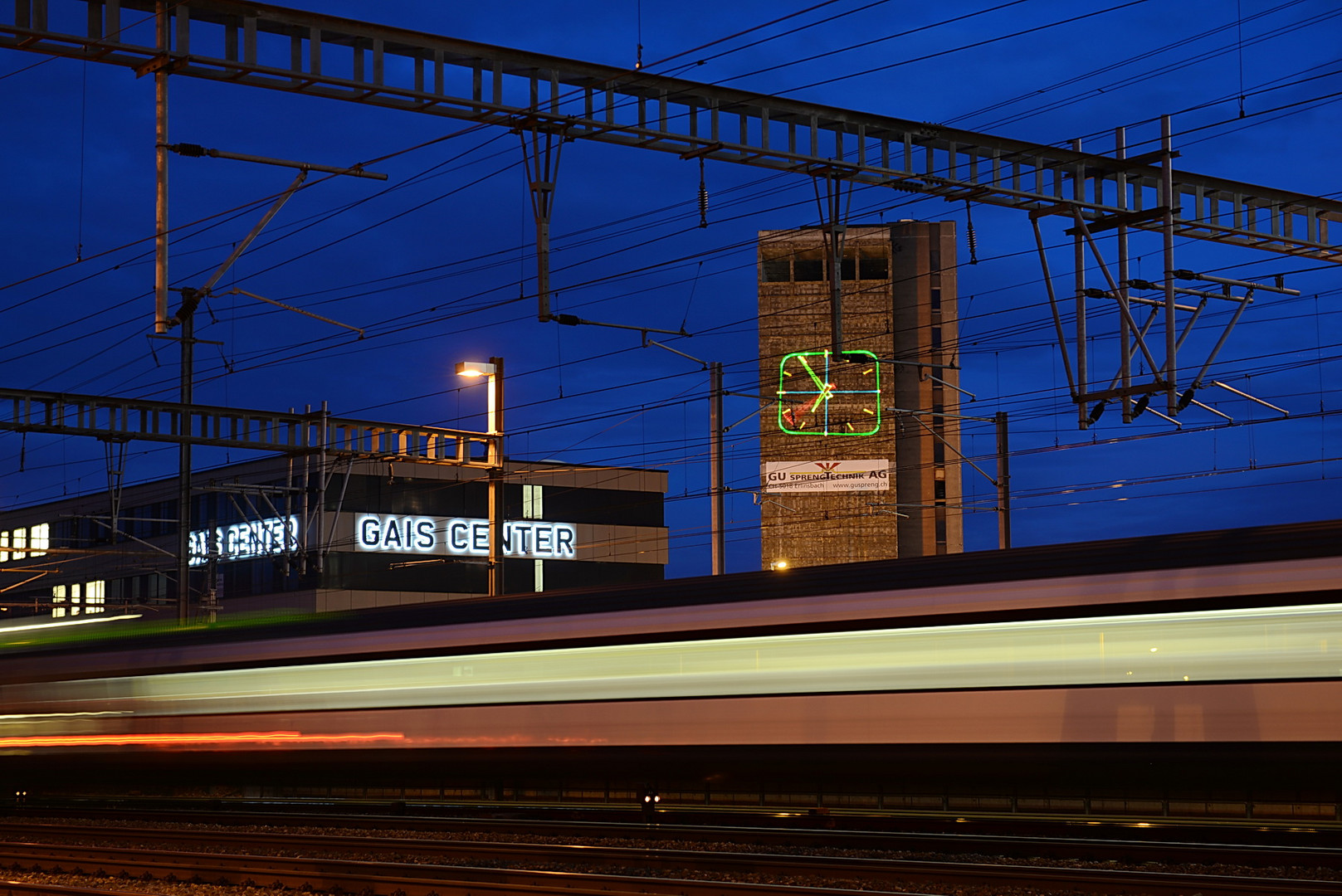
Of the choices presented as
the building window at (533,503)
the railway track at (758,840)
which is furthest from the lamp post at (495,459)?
the building window at (533,503)

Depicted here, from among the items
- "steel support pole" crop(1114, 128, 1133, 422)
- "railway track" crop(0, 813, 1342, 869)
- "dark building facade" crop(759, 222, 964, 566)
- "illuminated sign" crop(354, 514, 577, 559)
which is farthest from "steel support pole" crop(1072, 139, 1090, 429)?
"illuminated sign" crop(354, 514, 577, 559)

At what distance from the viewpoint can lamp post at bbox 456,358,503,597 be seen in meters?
28.4

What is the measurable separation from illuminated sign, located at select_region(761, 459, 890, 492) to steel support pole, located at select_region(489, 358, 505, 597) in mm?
26144

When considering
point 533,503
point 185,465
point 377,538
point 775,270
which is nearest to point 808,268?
point 775,270

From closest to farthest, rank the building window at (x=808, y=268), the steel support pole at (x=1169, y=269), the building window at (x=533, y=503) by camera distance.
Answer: the steel support pole at (x=1169, y=269) → the building window at (x=808, y=268) → the building window at (x=533, y=503)

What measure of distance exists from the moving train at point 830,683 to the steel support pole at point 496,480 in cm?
853

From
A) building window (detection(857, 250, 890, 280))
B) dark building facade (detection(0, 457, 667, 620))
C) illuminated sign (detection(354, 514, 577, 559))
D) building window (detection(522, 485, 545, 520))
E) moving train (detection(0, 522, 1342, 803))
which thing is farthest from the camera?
building window (detection(522, 485, 545, 520))

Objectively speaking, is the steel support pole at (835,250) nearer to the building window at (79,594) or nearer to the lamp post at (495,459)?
the lamp post at (495,459)

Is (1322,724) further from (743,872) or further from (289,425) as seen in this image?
(289,425)

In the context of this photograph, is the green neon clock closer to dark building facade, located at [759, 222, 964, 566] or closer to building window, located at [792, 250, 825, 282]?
dark building facade, located at [759, 222, 964, 566]

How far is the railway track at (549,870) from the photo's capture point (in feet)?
33.6

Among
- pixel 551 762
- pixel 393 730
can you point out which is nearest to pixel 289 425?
pixel 393 730

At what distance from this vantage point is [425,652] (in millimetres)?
17516

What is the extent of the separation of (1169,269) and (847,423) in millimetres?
40802
